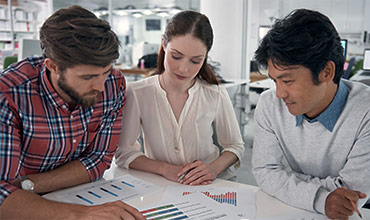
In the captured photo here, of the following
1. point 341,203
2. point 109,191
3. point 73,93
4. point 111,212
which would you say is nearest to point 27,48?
point 73,93

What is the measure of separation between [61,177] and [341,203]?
0.94 meters

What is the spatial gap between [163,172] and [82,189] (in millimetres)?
321

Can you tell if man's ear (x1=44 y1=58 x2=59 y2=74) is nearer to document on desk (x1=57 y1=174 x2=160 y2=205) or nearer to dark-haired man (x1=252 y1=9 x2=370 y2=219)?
document on desk (x1=57 y1=174 x2=160 y2=205)

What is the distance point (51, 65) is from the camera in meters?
1.22

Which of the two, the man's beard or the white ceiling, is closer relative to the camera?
the man's beard

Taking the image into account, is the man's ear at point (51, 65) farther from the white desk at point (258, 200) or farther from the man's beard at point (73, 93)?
the white desk at point (258, 200)

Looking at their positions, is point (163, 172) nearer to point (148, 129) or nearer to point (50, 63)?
point (148, 129)

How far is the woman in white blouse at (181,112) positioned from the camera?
1.50 m

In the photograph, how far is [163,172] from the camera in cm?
143

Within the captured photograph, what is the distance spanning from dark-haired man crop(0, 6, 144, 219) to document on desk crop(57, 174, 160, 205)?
0.16ft

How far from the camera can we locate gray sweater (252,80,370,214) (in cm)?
115

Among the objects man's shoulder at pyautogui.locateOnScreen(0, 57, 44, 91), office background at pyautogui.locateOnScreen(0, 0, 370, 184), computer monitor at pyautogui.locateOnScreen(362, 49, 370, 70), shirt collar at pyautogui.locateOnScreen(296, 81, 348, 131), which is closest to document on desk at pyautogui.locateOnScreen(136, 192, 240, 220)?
shirt collar at pyautogui.locateOnScreen(296, 81, 348, 131)

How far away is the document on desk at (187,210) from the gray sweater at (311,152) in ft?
0.73

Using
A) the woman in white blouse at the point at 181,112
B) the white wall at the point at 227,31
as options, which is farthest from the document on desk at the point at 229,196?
the white wall at the point at 227,31
